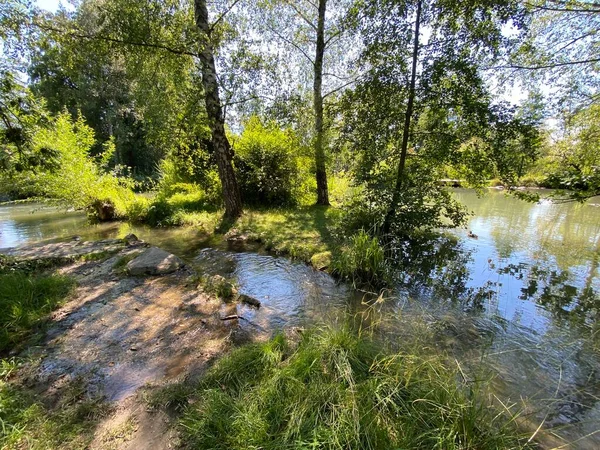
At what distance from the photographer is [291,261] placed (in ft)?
19.0

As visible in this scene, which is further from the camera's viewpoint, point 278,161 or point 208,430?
point 278,161

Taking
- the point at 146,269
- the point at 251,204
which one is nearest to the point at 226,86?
the point at 251,204

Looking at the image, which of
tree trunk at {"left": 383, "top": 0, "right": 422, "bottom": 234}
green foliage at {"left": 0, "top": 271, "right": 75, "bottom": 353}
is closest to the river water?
tree trunk at {"left": 383, "top": 0, "right": 422, "bottom": 234}

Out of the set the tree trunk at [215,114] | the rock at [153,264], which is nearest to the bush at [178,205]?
the tree trunk at [215,114]

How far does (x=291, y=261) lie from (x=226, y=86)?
529 centimetres

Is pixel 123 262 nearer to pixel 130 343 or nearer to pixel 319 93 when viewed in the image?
pixel 130 343

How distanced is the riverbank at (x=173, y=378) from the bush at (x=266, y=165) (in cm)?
687

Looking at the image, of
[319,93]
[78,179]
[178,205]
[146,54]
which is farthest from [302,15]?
[78,179]

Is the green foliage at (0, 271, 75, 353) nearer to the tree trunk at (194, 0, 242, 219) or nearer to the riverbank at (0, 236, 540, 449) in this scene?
the riverbank at (0, 236, 540, 449)

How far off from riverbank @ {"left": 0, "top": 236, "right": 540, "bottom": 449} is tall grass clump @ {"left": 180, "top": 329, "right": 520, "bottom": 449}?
1 cm

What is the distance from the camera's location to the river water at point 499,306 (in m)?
2.48

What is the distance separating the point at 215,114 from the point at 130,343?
628 cm

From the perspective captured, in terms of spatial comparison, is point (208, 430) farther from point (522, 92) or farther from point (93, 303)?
point (522, 92)

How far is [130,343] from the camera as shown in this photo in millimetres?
2973
